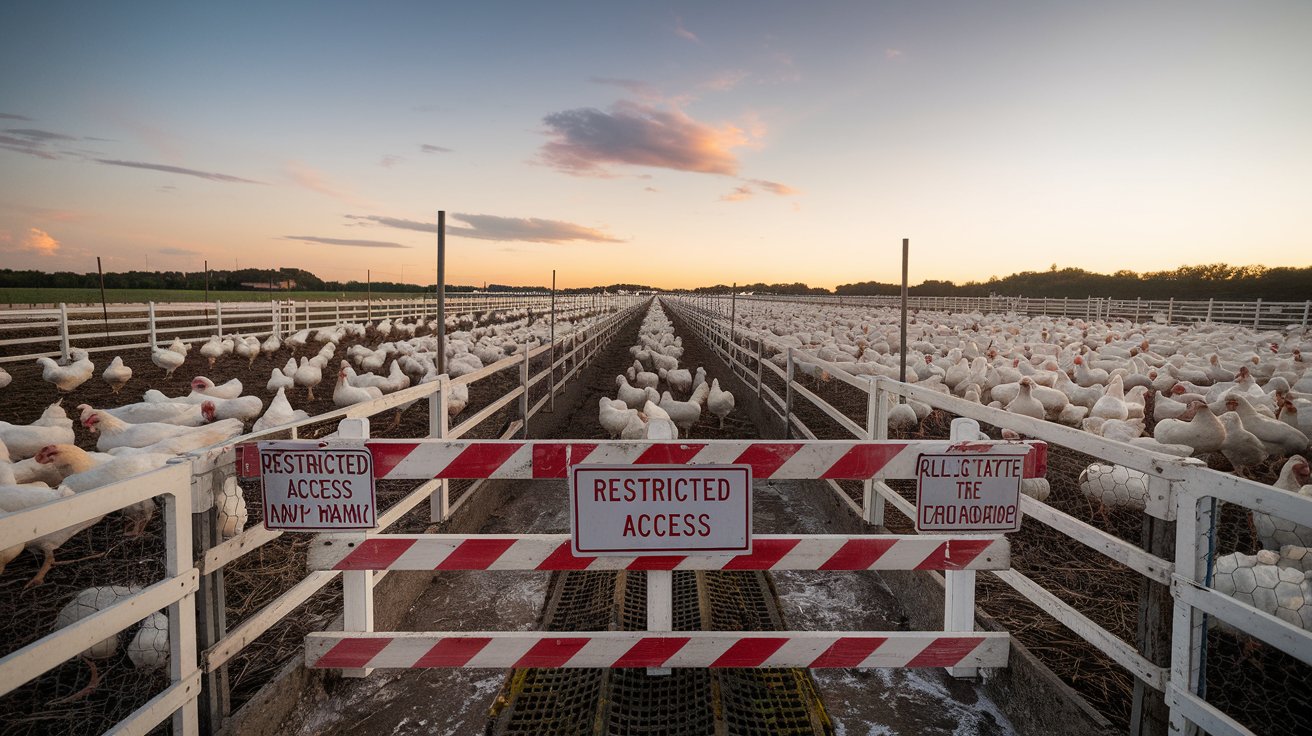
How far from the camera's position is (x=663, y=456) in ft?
8.36

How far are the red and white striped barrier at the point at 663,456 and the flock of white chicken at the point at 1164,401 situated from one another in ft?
6.51

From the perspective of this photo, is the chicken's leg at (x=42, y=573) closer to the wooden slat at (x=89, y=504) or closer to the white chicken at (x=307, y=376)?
the wooden slat at (x=89, y=504)

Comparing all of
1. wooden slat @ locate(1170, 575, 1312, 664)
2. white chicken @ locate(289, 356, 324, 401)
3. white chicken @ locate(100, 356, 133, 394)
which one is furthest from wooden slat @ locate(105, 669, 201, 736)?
white chicken @ locate(100, 356, 133, 394)

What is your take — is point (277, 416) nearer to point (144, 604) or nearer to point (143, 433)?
point (143, 433)

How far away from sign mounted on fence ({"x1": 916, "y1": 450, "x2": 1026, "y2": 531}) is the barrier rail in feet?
0.18

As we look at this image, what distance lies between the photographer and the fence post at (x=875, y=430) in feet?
15.4

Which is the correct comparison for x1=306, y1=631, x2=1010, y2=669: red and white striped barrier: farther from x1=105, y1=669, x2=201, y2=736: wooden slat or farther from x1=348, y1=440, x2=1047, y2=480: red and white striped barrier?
x1=348, y1=440, x2=1047, y2=480: red and white striped barrier

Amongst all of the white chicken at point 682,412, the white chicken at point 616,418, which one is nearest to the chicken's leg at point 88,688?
the white chicken at point 616,418

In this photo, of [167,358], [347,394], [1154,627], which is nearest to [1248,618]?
[1154,627]

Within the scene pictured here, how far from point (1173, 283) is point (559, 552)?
254ft

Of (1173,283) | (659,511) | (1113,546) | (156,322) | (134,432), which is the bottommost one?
(134,432)

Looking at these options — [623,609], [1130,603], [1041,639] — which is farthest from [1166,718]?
[623,609]

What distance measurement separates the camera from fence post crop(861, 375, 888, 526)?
15.4 ft

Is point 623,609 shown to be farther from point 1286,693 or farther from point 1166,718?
point 1286,693
